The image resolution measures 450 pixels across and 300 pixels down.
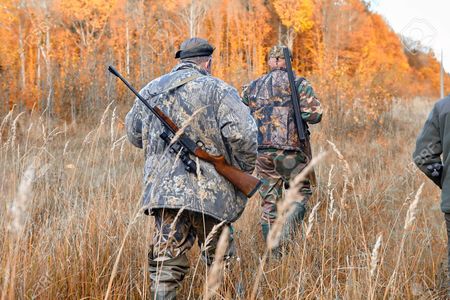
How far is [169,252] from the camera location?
9.50ft

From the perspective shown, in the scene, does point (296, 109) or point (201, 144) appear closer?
point (201, 144)

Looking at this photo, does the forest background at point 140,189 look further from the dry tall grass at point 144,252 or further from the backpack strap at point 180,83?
the backpack strap at point 180,83

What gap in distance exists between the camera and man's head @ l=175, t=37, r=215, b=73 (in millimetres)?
3086

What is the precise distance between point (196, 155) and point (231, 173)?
0.21 meters

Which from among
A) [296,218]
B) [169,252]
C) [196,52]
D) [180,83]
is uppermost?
[196,52]

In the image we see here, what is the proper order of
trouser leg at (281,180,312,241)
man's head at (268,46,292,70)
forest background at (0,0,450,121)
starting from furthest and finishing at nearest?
forest background at (0,0,450,121), man's head at (268,46,292,70), trouser leg at (281,180,312,241)

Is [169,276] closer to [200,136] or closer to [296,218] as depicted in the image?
[200,136]

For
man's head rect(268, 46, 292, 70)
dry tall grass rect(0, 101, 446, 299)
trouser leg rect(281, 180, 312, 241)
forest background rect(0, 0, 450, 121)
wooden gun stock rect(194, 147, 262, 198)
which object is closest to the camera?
dry tall grass rect(0, 101, 446, 299)

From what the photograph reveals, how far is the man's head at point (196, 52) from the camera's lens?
10.1ft

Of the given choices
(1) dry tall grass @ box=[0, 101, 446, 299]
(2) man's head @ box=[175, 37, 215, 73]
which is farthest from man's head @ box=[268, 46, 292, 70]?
(2) man's head @ box=[175, 37, 215, 73]

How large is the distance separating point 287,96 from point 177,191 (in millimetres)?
2082

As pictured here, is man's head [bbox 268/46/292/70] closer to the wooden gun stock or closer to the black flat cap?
the black flat cap

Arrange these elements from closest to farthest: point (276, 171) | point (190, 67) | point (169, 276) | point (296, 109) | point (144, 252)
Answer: point (169, 276)
point (190, 67)
point (144, 252)
point (296, 109)
point (276, 171)

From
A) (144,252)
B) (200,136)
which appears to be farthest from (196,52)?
(144,252)
